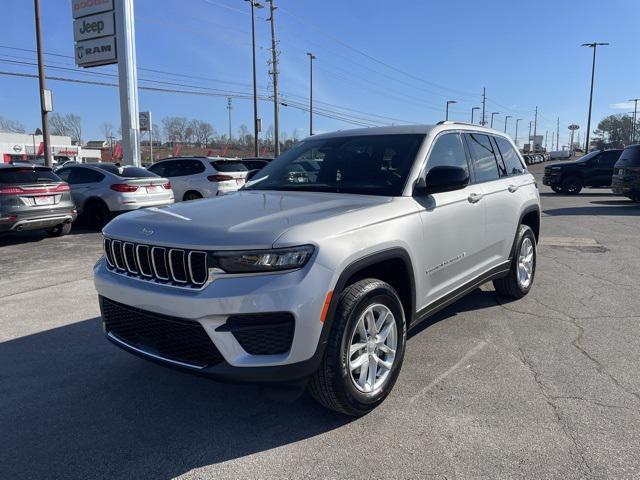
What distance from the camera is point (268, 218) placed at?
297 cm

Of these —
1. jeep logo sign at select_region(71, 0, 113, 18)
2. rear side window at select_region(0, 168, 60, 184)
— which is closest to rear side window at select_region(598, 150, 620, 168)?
jeep logo sign at select_region(71, 0, 113, 18)

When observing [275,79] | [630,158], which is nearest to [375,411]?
[630,158]

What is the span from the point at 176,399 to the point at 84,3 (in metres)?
18.6

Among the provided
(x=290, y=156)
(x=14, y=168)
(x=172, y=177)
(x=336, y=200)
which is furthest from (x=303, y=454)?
(x=172, y=177)

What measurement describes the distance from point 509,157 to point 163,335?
171 inches

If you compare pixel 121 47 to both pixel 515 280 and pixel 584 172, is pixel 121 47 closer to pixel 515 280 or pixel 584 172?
pixel 515 280

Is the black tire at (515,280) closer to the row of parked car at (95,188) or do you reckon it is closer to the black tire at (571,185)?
the row of parked car at (95,188)

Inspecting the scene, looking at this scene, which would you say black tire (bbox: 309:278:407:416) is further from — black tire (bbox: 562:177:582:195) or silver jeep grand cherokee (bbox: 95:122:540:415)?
black tire (bbox: 562:177:582:195)

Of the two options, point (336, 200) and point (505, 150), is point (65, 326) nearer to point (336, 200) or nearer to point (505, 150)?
point (336, 200)

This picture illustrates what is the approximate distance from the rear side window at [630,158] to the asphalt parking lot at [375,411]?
40.0 ft

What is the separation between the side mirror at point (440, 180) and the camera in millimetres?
3586

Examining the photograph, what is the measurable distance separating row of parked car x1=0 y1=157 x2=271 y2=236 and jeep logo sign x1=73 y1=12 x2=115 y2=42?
622 centimetres

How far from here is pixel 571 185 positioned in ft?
68.7

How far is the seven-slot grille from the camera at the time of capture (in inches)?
108
